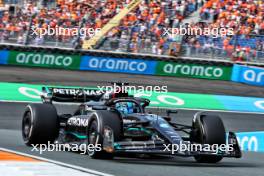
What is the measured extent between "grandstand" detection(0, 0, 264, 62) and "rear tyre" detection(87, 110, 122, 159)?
16982 mm

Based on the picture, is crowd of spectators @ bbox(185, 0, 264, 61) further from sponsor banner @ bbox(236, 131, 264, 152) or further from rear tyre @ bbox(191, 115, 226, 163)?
rear tyre @ bbox(191, 115, 226, 163)

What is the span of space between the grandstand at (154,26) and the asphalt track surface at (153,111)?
3.85ft

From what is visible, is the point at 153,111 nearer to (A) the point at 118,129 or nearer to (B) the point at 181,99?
(B) the point at 181,99

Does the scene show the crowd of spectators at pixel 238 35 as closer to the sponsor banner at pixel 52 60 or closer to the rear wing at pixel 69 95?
the sponsor banner at pixel 52 60

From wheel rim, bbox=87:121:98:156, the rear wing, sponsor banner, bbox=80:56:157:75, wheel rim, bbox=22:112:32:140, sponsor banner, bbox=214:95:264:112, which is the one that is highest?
the rear wing

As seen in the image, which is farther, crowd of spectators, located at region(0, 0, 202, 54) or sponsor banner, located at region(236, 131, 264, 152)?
crowd of spectators, located at region(0, 0, 202, 54)

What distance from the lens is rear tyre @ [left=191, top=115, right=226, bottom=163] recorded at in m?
11.1

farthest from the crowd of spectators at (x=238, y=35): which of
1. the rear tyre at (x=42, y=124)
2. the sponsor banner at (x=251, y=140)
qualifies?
the rear tyre at (x=42, y=124)

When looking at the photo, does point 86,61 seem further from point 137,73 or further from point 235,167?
point 235,167

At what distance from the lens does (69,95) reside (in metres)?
12.8

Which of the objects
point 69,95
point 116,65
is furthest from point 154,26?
point 69,95

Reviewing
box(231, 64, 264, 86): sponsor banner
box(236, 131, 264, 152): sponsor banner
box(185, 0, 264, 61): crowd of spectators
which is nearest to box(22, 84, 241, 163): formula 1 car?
box(236, 131, 264, 152): sponsor banner

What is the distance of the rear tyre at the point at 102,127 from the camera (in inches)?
417

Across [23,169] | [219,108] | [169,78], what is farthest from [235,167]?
[169,78]
